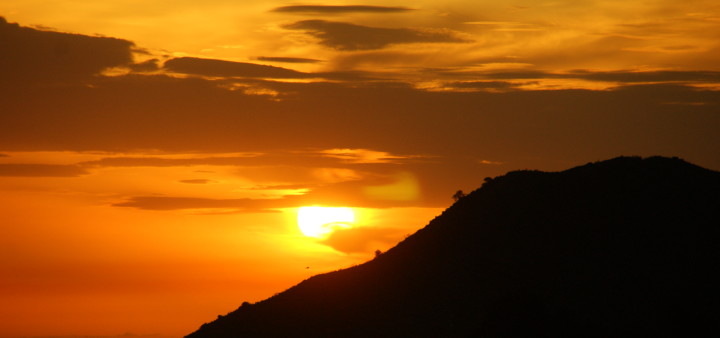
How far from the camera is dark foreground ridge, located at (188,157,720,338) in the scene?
69812 mm

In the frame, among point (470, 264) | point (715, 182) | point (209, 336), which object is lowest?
point (209, 336)

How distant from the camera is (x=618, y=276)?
73.4 m

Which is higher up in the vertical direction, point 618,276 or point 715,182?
point 715,182

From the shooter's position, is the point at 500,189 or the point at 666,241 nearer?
the point at 666,241

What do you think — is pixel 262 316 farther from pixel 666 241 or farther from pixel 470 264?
pixel 666 241

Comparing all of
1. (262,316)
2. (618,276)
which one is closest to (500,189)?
(618,276)

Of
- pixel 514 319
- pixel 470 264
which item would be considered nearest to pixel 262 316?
pixel 470 264

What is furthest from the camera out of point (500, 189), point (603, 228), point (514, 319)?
point (500, 189)

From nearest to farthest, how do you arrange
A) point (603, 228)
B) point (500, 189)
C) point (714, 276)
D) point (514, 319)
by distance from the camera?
point (514, 319) < point (714, 276) < point (603, 228) < point (500, 189)

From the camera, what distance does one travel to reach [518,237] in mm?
78938

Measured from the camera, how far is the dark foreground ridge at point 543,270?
229 feet

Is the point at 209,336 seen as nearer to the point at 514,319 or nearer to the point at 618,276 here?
the point at 514,319

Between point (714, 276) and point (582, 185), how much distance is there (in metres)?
14.0

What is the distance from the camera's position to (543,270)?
74.9 m
